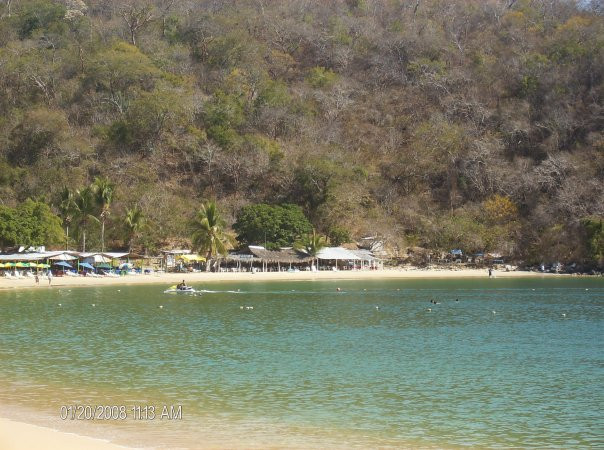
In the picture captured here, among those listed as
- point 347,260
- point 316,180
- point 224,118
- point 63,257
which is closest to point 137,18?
point 224,118

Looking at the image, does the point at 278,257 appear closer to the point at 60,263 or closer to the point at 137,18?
the point at 60,263

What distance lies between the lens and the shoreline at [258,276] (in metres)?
52.9

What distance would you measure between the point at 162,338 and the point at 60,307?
43.7 ft

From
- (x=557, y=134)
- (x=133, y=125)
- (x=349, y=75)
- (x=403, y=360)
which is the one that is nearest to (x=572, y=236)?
(x=557, y=134)

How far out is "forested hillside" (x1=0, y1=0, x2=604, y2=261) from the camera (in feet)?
245

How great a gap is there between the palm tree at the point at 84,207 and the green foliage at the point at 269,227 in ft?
44.2

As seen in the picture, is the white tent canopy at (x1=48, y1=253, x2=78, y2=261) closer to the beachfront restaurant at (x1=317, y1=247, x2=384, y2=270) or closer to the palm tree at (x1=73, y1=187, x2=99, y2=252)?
the palm tree at (x1=73, y1=187, x2=99, y2=252)

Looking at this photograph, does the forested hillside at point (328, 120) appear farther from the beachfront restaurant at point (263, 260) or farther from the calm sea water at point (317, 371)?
the calm sea water at point (317, 371)

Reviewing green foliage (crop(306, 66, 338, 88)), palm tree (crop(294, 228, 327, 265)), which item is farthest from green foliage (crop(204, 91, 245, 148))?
palm tree (crop(294, 228, 327, 265))

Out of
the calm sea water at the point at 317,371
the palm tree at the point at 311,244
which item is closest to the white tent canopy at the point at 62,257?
the calm sea water at the point at 317,371

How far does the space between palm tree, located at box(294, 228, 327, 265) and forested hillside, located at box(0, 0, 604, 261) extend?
7.79 metres

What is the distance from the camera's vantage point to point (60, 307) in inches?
1468

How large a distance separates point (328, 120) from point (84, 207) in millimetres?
37117
